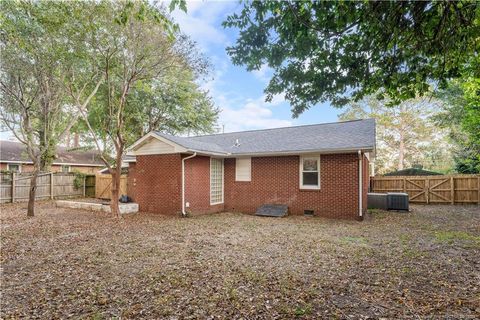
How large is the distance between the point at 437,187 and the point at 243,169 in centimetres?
1173

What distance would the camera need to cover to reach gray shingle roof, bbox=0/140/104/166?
20380mm

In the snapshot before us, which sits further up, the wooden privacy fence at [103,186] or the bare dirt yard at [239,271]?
the wooden privacy fence at [103,186]

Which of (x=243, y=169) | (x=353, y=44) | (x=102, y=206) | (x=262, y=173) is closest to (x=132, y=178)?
(x=102, y=206)

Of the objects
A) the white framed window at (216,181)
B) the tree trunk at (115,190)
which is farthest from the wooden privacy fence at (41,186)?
the white framed window at (216,181)

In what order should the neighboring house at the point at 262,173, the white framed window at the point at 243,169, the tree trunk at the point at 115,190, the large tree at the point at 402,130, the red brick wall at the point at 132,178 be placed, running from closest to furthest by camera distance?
the tree trunk at the point at 115,190 → the neighboring house at the point at 262,173 → the white framed window at the point at 243,169 → the red brick wall at the point at 132,178 → the large tree at the point at 402,130

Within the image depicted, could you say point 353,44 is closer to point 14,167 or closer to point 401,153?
point 401,153

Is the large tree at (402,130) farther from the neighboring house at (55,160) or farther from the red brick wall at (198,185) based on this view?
the neighboring house at (55,160)

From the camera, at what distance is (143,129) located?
20359 mm

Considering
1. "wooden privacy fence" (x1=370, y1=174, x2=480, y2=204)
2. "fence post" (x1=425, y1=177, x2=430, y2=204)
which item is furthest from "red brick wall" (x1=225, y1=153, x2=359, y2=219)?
"fence post" (x1=425, y1=177, x2=430, y2=204)

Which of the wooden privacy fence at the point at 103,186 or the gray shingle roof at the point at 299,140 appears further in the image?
the wooden privacy fence at the point at 103,186

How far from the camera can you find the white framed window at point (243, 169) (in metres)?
11.7

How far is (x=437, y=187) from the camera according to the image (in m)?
14.6

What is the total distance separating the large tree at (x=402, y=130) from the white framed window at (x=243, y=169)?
50.9ft

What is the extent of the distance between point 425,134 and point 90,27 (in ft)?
87.3
